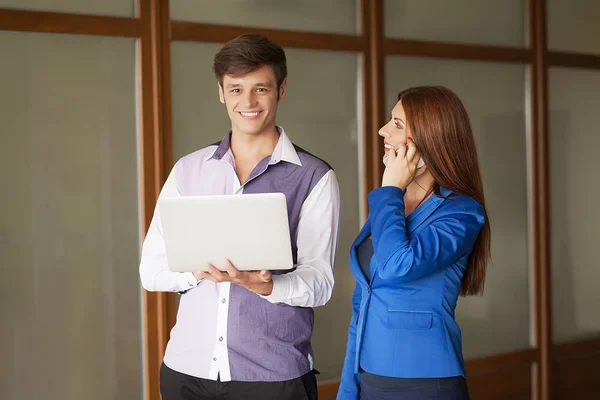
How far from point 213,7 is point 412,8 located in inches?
44.7

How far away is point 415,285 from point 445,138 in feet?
1.34

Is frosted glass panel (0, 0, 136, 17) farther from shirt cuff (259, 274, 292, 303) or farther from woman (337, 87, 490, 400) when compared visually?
shirt cuff (259, 274, 292, 303)

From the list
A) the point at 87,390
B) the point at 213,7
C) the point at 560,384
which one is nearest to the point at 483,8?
the point at 213,7

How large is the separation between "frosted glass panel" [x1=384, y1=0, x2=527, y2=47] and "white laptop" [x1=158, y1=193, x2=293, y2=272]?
2.23m

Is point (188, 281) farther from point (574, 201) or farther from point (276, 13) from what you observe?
point (574, 201)

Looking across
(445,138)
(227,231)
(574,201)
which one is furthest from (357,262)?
(574,201)

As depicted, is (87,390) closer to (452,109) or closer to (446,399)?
(446,399)

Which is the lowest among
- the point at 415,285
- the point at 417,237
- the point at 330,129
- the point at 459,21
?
the point at 415,285

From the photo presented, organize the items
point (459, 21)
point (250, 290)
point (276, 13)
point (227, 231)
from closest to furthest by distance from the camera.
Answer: point (227, 231) → point (250, 290) → point (276, 13) → point (459, 21)

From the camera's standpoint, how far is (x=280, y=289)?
1.93 metres

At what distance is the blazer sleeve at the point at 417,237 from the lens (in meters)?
1.96

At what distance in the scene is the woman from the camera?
1983mm

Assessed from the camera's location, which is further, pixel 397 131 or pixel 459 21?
pixel 459 21

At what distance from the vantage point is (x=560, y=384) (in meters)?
4.45
